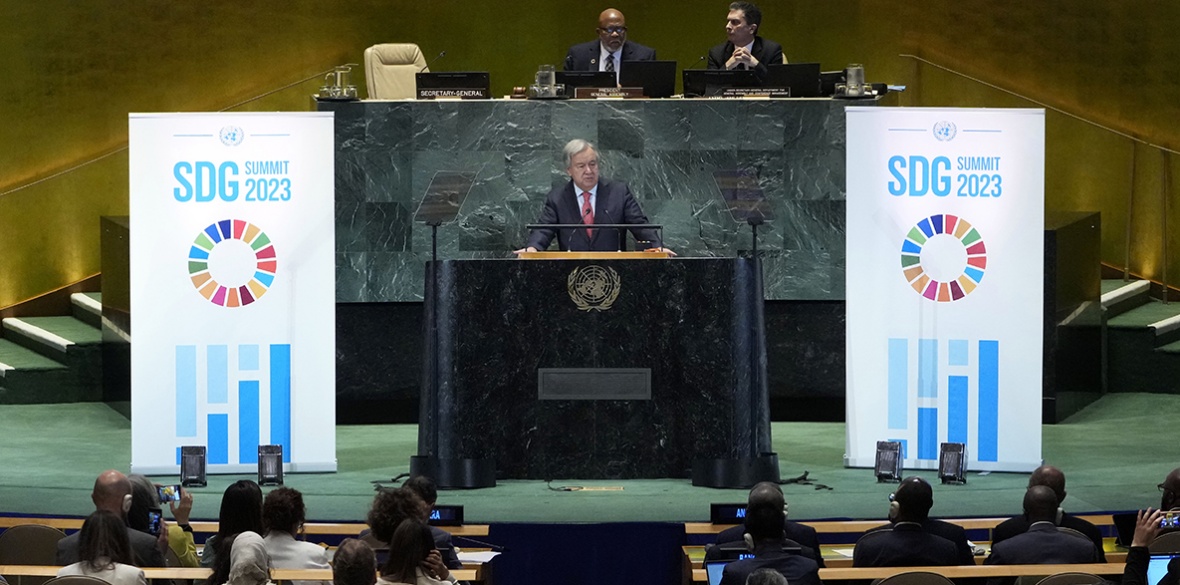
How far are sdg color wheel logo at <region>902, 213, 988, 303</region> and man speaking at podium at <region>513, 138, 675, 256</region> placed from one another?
1.31 metres

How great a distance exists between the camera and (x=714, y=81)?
35.1ft

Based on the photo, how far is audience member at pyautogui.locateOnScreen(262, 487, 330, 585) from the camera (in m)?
6.00

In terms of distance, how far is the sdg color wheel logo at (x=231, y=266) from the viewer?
9148 mm

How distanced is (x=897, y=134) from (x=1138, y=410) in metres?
3.25

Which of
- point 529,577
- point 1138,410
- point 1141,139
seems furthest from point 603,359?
point 1141,139

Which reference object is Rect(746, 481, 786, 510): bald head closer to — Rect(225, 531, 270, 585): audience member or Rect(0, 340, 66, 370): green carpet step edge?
Rect(225, 531, 270, 585): audience member

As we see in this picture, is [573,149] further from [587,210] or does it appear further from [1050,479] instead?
[1050,479]

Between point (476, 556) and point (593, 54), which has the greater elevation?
point (593, 54)

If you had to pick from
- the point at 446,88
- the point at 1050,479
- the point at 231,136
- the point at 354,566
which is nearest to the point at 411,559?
the point at 354,566

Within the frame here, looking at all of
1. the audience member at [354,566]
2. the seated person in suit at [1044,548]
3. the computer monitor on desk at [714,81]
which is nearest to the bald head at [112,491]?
the audience member at [354,566]

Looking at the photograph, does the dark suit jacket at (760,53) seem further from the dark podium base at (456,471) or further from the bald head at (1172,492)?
the bald head at (1172,492)

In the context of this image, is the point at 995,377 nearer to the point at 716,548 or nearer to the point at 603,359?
the point at 603,359

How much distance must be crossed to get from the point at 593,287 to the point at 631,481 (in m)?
0.95

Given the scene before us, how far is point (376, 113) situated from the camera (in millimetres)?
10672
